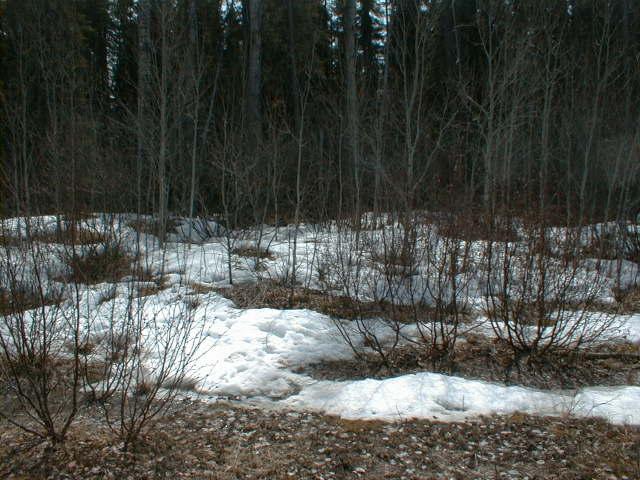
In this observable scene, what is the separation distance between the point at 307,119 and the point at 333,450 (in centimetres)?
1386

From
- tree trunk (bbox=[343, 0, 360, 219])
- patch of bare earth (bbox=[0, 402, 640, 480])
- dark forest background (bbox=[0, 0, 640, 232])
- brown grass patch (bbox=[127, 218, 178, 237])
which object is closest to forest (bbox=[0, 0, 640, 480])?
patch of bare earth (bbox=[0, 402, 640, 480])

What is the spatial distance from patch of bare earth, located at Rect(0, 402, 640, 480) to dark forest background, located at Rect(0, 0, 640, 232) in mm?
3439

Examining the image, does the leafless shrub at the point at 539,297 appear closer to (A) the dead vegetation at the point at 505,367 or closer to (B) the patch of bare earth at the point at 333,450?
(A) the dead vegetation at the point at 505,367

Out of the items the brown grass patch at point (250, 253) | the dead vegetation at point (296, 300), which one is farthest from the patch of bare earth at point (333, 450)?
the brown grass patch at point (250, 253)

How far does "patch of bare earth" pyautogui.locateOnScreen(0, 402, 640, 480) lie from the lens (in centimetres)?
348

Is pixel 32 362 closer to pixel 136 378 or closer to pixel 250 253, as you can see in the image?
pixel 136 378

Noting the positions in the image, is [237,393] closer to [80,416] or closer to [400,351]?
[80,416]

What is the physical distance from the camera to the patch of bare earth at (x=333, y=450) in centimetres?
348

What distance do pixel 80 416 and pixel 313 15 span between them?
20280 millimetres

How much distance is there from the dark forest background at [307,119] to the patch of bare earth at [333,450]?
3.44 metres

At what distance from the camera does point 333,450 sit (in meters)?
3.80

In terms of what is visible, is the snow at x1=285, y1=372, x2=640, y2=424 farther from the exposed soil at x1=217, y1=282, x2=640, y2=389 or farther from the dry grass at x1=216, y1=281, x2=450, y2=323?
the dry grass at x1=216, y1=281, x2=450, y2=323

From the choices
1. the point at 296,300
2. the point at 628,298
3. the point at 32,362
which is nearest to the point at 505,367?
the point at 296,300

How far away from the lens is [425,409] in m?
4.42
